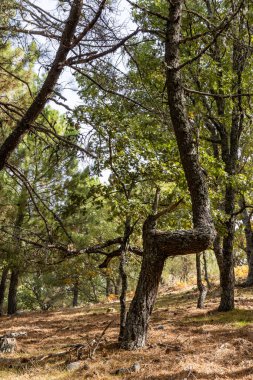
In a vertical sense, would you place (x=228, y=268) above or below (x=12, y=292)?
above

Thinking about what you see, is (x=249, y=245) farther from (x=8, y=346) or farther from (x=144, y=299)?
(x=8, y=346)

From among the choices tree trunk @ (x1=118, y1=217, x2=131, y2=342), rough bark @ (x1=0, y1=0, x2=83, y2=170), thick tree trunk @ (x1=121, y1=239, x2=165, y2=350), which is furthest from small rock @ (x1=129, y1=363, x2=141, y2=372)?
rough bark @ (x1=0, y1=0, x2=83, y2=170)

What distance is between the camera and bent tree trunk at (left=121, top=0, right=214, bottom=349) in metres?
5.68

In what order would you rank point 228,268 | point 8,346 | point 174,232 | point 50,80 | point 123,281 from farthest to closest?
point 228,268 → point 123,281 → point 8,346 → point 174,232 → point 50,80

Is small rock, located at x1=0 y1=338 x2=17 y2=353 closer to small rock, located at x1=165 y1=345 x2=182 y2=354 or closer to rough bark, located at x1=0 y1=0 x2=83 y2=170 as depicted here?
small rock, located at x1=165 y1=345 x2=182 y2=354

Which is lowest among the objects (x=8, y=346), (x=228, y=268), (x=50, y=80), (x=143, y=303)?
(x=8, y=346)

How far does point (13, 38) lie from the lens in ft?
16.8

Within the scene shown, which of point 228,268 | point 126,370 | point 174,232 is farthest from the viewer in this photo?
point 228,268

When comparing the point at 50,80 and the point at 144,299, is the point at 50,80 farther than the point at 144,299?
No

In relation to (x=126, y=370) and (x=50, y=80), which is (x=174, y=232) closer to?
(x=126, y=370)

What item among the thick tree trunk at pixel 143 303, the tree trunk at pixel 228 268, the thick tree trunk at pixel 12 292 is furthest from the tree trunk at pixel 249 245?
the thick tree trunk at pixel 12 292

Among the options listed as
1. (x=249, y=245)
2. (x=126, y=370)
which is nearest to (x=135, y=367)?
(x=126, y=370)

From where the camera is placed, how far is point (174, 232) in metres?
5.78

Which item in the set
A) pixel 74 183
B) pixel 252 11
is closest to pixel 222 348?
pixel 252 11
